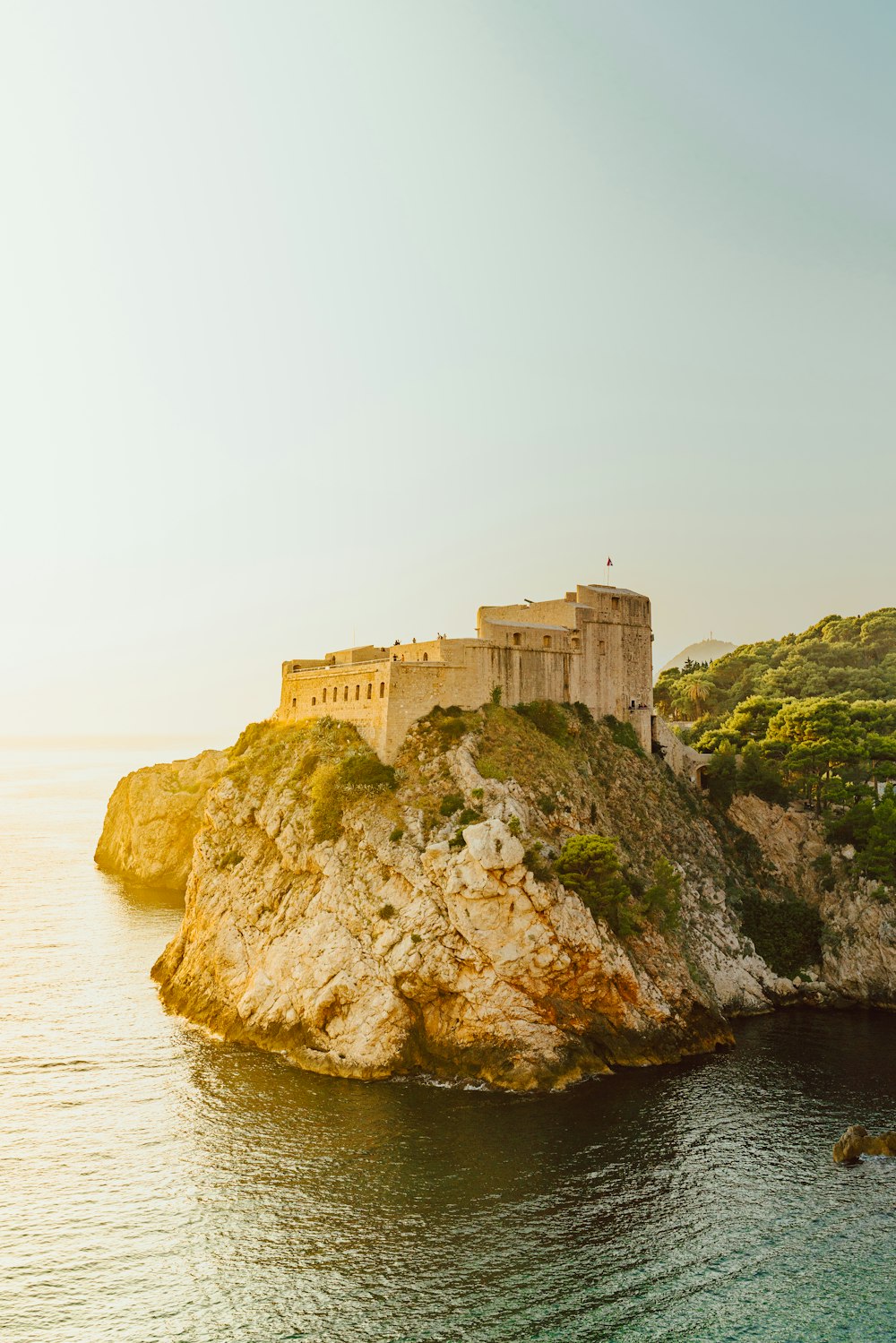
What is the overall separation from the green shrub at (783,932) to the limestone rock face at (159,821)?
226 ft

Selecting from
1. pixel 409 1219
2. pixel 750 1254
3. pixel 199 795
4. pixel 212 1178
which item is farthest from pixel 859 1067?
pixel 199 795

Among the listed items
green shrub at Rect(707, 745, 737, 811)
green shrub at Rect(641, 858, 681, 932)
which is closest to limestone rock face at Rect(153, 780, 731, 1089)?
green shrub at Rect(641, 858, 681, 932)

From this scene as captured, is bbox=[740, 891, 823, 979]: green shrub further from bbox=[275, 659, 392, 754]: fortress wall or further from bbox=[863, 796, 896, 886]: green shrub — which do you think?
bbox=[275, 659, 392, 754]: fortress wall

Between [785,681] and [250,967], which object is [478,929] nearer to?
[250,967]

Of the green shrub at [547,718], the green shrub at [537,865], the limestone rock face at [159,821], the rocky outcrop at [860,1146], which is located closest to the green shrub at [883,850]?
the green shrub at [547,718]

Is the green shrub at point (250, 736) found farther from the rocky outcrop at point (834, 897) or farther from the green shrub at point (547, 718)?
the rocky outcrop at point (834, 897)

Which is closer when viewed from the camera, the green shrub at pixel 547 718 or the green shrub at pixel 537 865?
the green shrub at pixel 537 865

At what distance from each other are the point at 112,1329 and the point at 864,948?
55569 millimetres

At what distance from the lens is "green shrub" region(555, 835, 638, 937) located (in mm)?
56125

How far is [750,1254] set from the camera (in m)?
36.2

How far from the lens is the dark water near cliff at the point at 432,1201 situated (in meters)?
32.8

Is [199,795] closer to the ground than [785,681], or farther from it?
closer to the ground

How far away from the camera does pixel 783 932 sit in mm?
70062

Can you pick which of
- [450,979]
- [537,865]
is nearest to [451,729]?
[537,865]
